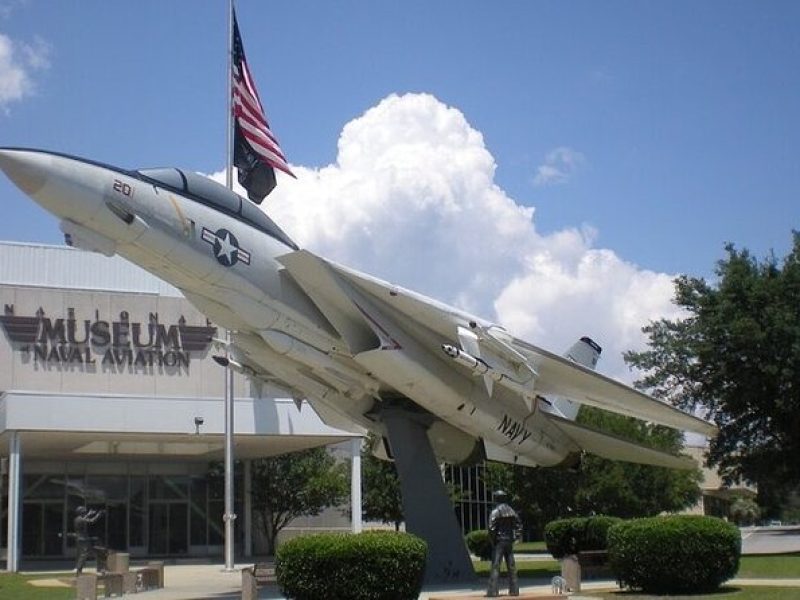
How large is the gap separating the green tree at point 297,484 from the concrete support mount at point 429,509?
1970 centimetres

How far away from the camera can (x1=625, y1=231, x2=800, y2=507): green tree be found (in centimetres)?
3069

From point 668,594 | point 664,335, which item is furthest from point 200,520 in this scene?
point 668,594

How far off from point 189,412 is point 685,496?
25630 mm

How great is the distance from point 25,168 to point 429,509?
395 inches

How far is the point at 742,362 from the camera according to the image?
104 feet

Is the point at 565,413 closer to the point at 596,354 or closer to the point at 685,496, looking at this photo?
the point at 596,354

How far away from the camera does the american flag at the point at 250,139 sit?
23094 mm

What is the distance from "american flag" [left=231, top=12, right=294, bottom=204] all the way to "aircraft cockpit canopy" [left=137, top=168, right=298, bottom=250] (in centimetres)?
418

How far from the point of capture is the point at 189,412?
30.2 m

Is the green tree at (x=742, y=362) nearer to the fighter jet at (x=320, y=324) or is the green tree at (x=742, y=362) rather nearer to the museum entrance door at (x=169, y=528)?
the fighter jet at (x=320, y=324)

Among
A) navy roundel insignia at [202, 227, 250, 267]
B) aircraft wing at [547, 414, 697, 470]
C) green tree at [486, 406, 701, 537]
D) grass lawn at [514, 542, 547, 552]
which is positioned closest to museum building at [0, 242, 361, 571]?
green tree at [486, 406, 701, 537]

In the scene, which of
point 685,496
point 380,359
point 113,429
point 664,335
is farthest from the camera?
point 685,496

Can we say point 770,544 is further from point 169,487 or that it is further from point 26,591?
point 26,591

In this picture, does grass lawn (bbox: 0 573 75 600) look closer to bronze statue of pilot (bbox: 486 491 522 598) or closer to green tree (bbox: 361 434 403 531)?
bronze statue of pilot (bbox: 486 491 522 598)
